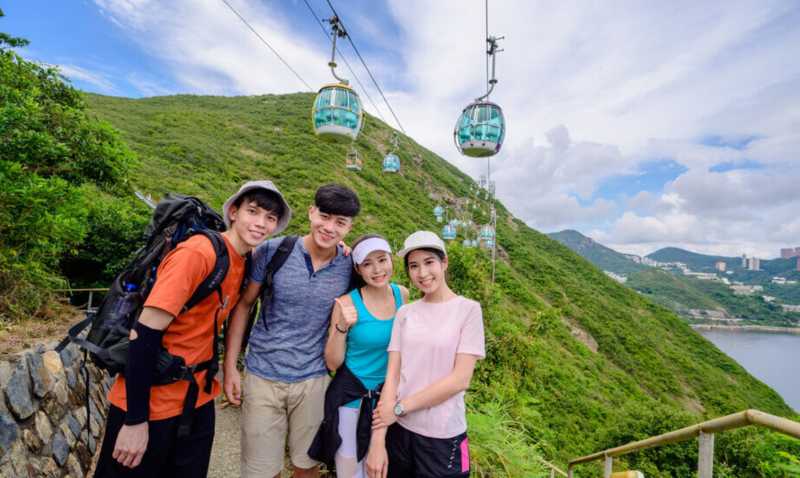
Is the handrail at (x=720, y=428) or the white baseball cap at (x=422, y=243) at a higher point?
the white baseball cap at (x=422, y=243)

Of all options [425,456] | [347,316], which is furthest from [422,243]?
[425,456]

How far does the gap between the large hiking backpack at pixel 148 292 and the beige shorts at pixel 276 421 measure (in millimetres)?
278

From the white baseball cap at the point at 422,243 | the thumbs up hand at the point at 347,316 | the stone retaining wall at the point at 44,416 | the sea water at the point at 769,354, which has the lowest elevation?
the sea water at the point at 769,354

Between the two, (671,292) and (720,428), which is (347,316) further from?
(671,292)

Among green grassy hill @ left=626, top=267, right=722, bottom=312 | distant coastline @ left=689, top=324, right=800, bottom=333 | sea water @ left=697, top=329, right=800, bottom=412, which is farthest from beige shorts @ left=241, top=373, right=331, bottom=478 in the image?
distant coastline @ left=689, top=324, right=800, bottom=333

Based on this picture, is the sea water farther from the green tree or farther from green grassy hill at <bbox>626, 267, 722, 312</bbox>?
the green tree

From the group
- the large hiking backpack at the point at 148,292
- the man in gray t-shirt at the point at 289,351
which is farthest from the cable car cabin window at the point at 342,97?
the large hiking backpack at the point at 148,292

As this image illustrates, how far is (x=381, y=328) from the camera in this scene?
1.82 meters

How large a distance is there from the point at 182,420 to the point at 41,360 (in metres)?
2.65

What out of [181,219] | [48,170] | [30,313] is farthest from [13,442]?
[48,170]

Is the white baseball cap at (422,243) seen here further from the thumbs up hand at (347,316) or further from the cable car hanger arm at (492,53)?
the cable car hanger arm at (492,53)

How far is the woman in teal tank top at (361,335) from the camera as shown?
1.73 metres

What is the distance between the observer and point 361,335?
180 centimetres

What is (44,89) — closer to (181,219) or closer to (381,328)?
(181,219)
